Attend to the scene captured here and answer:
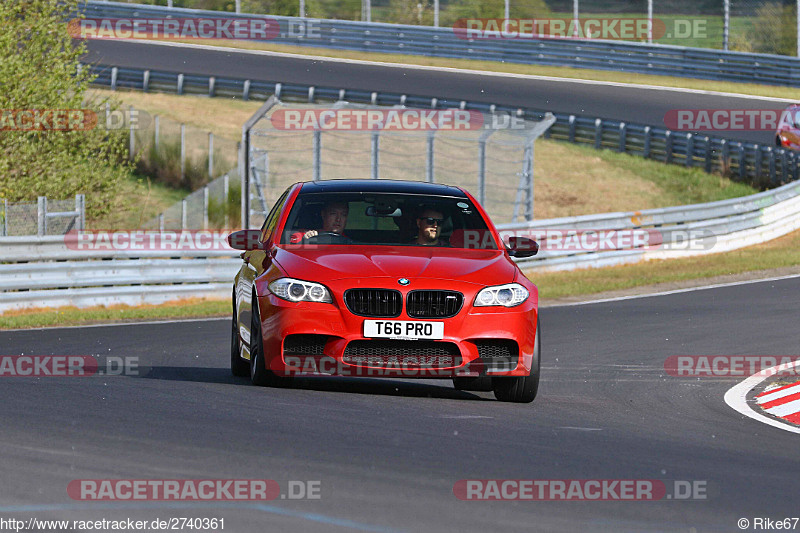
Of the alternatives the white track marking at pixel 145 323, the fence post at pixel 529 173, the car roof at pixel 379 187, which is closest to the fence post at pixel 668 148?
the fence post at pixel 529 173

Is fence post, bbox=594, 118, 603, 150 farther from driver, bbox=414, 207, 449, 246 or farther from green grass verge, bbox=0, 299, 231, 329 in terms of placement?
driver, bbox=414, 207, 449, 246

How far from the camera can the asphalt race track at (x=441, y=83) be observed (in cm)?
4072

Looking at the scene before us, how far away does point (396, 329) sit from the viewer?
8.86 metres

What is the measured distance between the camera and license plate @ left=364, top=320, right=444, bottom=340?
885 cm

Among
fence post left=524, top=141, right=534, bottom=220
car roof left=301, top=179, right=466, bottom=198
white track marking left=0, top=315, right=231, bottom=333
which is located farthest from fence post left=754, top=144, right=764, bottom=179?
car roof left=301, top=179, right=466, bottom=198

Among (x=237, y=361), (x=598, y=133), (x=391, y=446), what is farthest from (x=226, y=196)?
(x=391, y=446)

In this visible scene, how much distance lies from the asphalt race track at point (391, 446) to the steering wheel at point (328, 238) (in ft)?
3.41

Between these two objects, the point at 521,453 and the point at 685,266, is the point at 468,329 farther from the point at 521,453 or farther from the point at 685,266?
the point at 685,266

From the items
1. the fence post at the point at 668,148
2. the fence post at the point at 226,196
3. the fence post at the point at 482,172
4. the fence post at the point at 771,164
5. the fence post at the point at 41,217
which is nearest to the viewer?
the fence post at the point at 41,217

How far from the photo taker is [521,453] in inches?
281

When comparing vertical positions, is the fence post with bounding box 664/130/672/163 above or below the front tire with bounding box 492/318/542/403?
below

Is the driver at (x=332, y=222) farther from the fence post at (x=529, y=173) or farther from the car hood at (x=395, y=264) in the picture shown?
the fence post at (x=529, y=173)

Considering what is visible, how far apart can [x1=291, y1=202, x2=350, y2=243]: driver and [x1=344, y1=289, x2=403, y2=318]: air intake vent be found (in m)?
1.08

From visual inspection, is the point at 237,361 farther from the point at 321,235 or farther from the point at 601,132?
the point at 601,132
